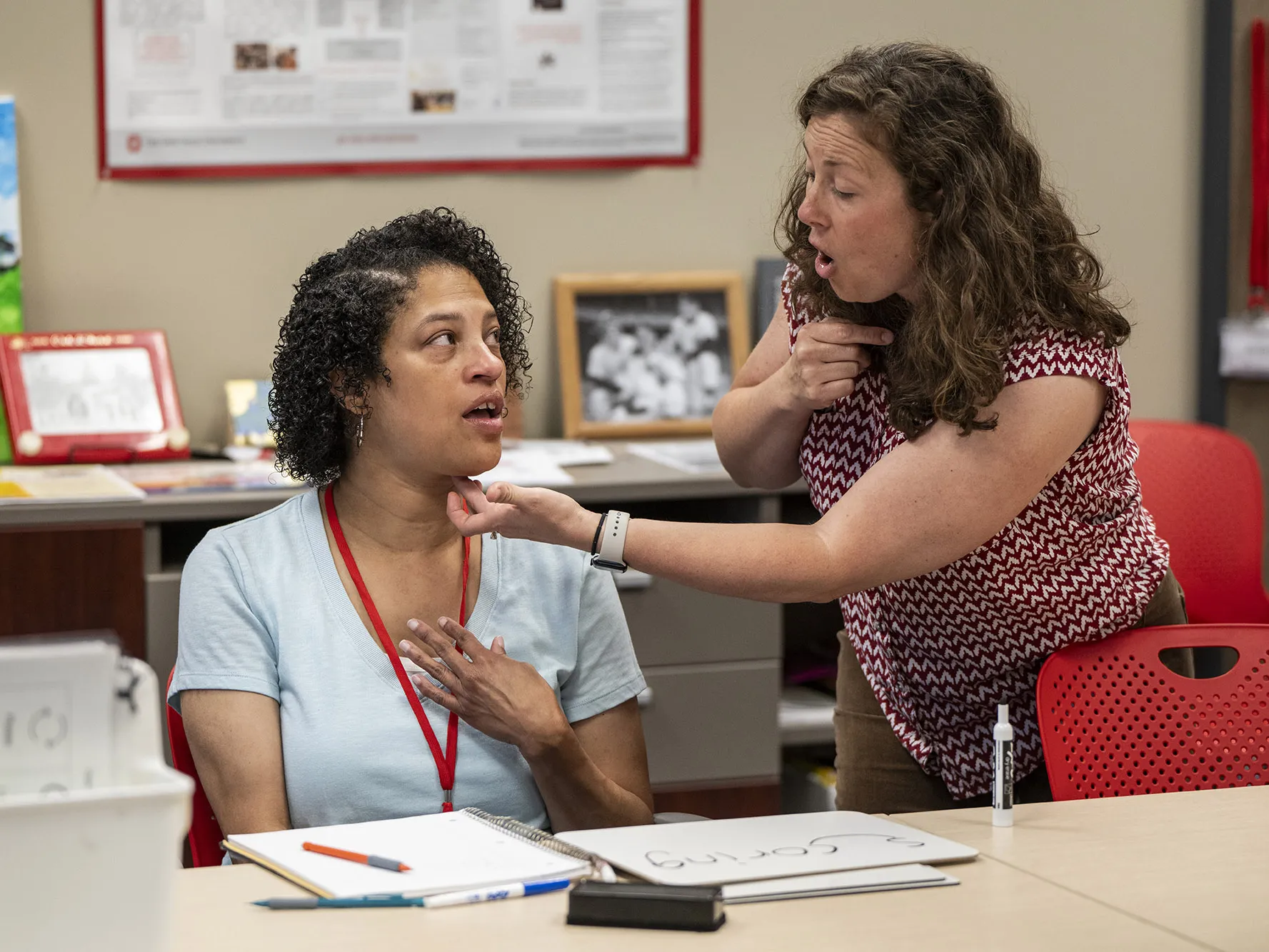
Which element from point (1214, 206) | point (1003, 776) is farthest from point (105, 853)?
point (1214, 206)

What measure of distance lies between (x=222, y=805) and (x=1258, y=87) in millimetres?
2828

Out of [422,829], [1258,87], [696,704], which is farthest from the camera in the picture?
[1258,87]

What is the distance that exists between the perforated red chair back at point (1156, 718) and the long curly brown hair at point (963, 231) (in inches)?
15.5

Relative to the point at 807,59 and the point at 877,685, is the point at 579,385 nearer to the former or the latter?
the point at 807,59

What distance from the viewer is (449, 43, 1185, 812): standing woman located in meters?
1.62

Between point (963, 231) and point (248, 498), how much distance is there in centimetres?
140

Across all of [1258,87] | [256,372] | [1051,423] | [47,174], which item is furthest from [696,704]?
[1258,87]

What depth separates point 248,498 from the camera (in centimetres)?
258

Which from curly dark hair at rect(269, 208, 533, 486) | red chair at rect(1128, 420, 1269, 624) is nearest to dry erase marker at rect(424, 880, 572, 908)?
curly dark hair at rect(269, 208, 533, 486)

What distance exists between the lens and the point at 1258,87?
344 cm

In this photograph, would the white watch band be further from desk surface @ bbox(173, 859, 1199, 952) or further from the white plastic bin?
the white plastic bin

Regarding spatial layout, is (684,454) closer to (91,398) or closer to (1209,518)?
(1209,518)

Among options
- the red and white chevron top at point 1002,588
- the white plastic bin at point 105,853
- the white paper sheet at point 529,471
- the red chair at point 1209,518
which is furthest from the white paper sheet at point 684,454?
the white plastic bin at point 105,853

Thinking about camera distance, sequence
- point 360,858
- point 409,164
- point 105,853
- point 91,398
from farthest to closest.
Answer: point 409,164 < point 91,398 < point 360,858 < point 105,853
